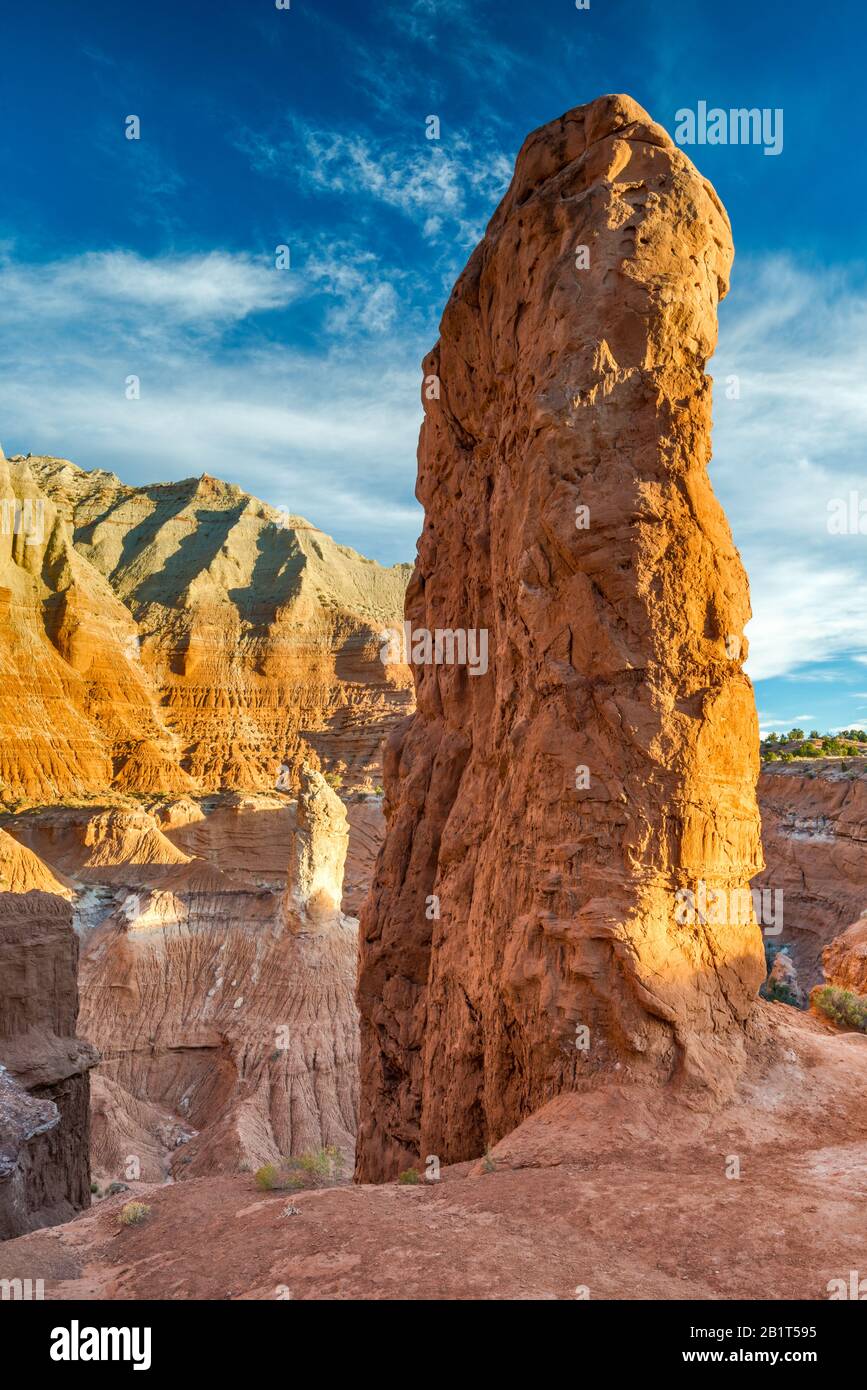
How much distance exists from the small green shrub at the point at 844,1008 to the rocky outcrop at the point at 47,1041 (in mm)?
13008

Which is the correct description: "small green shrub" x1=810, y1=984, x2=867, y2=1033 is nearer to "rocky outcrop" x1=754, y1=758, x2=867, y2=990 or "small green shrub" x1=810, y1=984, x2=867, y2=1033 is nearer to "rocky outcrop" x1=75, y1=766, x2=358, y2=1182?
"rocky outcrop" x1=75, y1=766, x2=358, y2=1182

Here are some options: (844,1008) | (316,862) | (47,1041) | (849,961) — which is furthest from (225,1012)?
(844,1008)

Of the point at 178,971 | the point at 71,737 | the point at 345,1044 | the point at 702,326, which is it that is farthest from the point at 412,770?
the point at 71,737

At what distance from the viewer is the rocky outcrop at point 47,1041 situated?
13742mm

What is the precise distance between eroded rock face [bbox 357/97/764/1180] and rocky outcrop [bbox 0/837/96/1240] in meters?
7.11

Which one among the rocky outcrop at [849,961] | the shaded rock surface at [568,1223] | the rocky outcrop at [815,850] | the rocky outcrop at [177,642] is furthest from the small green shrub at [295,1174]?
the rocky outcrop at [177,642]

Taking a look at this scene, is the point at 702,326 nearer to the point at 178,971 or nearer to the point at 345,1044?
the point at 345,1044

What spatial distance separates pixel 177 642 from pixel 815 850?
218 feet

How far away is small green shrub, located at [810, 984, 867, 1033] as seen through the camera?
45.4ft

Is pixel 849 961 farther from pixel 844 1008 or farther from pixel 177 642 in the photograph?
pixel 177 642

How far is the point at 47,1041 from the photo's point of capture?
15227mm

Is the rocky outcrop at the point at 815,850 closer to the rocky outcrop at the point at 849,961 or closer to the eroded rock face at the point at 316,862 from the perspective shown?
the rocky outcrop at the point at 849,961

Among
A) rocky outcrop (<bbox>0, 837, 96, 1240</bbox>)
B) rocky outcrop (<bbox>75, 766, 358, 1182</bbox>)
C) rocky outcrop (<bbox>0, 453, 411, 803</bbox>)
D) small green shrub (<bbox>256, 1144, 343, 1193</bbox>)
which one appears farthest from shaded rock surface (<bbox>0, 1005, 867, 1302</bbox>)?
rocky outcrop (<bbox>0, 453, 411, 803</bbox>)

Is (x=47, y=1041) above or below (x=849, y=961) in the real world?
below
